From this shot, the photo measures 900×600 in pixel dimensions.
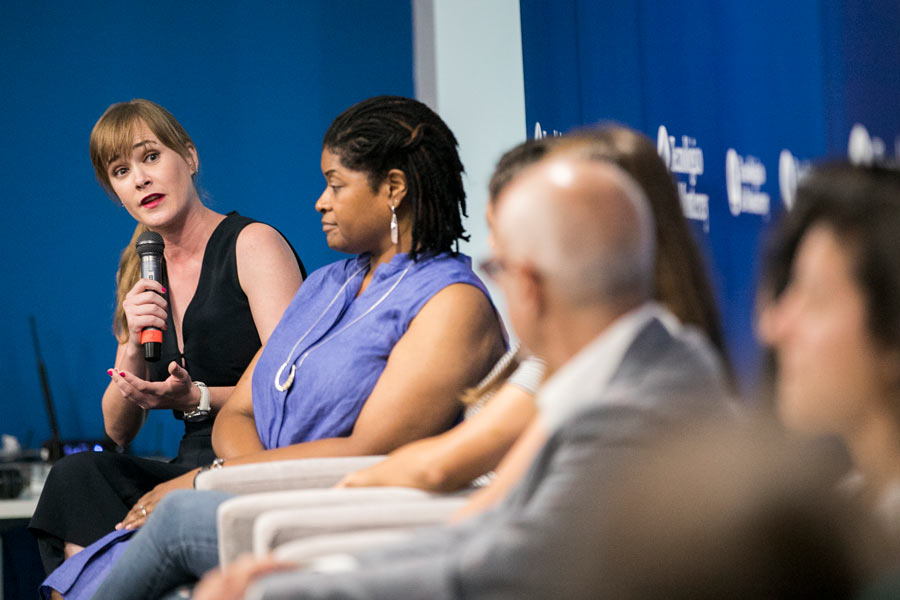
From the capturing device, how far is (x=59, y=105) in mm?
4344

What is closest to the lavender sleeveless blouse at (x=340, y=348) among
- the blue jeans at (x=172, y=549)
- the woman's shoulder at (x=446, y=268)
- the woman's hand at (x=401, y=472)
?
the woman's shoulder at (x=446, y=268)

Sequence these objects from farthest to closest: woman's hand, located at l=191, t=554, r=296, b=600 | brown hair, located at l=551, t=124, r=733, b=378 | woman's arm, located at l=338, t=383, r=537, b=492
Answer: woman's arm, located at l=338, t=383, r=537, b=492, brown hair, located at l=551, t=124, r=733, b=378, woman's hand, located at l=191, t=554, r=296, b=600

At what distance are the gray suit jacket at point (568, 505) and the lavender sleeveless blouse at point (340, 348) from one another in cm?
117

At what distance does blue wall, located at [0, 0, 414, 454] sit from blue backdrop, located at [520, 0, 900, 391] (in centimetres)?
178

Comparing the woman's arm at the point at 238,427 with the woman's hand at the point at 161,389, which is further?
the woman's hand at the point at 161,389

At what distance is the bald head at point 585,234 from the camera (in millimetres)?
1161

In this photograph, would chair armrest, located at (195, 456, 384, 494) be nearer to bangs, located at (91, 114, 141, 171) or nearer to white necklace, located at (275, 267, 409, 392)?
white necklace, located at (275, 267, 409, 392)

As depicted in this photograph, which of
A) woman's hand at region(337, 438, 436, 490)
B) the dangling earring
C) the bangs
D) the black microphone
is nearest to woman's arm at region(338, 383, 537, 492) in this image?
woman's hand at region(337, 438, 436, 490)

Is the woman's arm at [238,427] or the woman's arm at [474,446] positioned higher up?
the woman's arm at [474,446]

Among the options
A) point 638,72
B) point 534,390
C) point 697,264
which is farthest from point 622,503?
point 638,72

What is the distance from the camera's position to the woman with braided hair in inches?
88.1

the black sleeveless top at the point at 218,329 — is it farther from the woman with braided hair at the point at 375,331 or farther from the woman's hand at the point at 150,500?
the woman's hand at the point at 150,500

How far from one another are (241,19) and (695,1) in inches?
104

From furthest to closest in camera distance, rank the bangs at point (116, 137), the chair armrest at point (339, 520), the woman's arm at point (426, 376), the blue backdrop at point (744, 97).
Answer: the bangs at point (116, 137) < the woman's arm at point (426, 376) < the blue backdrop at point (744, 97) < the chair armrest at point (339, 520)
